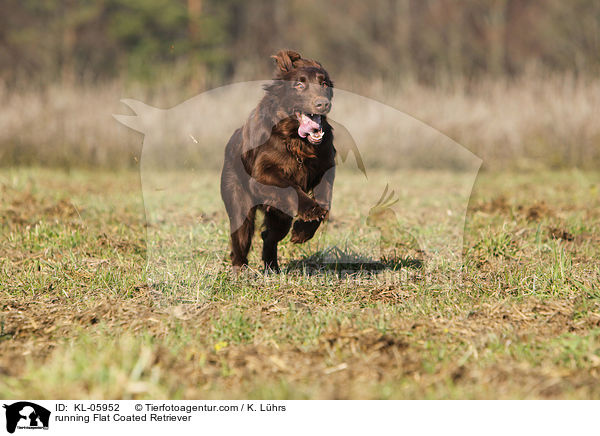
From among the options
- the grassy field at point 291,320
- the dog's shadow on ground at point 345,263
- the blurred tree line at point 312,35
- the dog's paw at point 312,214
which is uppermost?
the blurred tree line at point 312,35

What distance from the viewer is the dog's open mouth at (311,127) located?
351cm

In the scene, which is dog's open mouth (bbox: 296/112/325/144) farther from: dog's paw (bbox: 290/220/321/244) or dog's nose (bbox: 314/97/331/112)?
dog's paw (bbox: 290/220/321/244)

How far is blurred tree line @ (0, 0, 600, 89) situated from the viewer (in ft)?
71.4

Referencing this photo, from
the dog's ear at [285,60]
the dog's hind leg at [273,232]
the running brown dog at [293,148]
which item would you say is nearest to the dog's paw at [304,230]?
the running brown dog at [293,148]

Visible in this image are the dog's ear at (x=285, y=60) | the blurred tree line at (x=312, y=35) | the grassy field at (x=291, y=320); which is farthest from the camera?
the blurred tree line at (x=312, y=35)

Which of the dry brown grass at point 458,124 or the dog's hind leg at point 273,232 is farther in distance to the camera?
the dry brown grass at point 458,124

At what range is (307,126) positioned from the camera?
3.53 m

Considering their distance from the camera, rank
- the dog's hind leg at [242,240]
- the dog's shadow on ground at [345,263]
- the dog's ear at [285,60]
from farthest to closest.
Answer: the dog's shadow on ground at [345,263] < the dog's hind leg at [242,240] < the dog's ear at [285,60]

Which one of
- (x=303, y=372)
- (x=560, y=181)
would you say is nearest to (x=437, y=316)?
(x=303, y=372)

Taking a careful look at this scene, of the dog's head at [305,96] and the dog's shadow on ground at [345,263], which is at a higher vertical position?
the dog's head at [305,96]

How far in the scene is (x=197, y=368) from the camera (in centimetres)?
258
